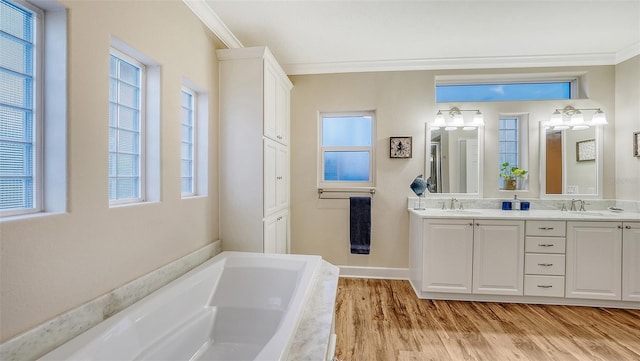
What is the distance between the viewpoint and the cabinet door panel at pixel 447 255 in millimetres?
2576

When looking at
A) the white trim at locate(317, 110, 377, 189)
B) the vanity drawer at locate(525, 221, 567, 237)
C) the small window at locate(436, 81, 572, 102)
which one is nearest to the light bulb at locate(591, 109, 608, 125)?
the small window at locate(436, 81, 572, 102)

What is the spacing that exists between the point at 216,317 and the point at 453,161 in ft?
9.44

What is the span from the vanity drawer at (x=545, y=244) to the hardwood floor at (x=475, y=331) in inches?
20.9

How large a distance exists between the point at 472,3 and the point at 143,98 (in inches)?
96.8

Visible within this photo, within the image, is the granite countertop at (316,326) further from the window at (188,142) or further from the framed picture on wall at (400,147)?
the framed picture on wall at (400,147)

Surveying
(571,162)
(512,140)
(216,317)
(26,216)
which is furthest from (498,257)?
(26,216)

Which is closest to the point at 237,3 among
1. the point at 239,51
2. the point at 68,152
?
the point at 239,51

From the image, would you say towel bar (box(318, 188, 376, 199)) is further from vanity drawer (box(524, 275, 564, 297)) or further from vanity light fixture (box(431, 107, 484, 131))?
vanity drawer (box(524, 275, 564, 297))

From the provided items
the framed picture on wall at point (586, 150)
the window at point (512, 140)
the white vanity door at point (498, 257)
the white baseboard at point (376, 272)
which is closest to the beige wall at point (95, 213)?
the white baseboard at point (376, 272)

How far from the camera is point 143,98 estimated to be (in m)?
1.67

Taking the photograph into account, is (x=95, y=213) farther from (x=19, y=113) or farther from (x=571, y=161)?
(x=571, y=161)

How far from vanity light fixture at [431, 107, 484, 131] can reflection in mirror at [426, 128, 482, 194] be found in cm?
5

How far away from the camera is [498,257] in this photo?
255cm

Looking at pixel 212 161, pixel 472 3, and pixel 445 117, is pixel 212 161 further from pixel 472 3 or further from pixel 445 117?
pixel 445 117
